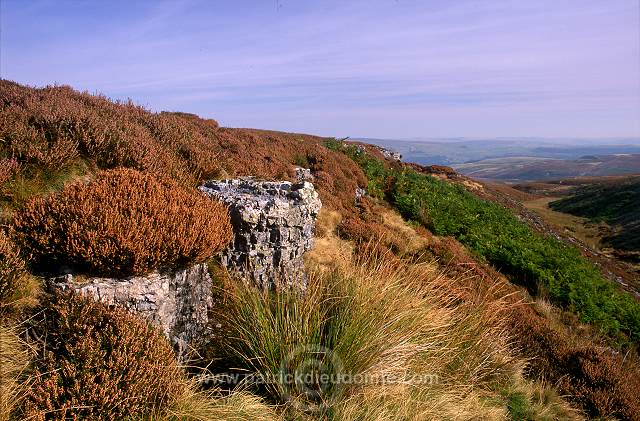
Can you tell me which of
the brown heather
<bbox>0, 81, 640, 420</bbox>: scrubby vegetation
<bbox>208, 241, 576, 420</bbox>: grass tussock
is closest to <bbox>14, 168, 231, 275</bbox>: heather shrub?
<bbox>0, 81, 640, 420</bbox>: scrubby vegetation

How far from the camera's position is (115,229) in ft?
13.2

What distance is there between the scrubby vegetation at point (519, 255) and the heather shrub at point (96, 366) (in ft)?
32.3

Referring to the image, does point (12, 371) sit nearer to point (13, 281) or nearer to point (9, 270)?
point (13, 281)

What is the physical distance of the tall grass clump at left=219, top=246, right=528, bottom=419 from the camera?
12.9 ft

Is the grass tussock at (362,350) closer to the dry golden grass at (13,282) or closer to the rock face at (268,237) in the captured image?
the rock face at (268,237)

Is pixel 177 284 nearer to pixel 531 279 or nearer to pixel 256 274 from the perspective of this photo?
pixel 256 274

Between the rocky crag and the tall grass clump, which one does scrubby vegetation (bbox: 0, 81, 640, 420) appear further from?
the rocky crag

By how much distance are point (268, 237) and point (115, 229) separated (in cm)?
207

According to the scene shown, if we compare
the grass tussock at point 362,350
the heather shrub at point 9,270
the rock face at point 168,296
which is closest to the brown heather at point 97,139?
the heather shrub at point 9,270

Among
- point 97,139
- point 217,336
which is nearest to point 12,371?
point 217,336

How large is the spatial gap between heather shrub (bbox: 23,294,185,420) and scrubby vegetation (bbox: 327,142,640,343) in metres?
9.85

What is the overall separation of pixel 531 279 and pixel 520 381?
658cm

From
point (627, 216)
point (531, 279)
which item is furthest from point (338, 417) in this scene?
point (627, 216)

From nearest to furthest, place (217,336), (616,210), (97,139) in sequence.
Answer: (217,336)
(97,139)
(616,210)
